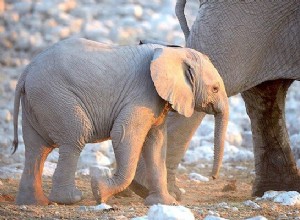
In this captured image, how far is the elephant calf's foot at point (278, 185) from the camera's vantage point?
644 centimetres

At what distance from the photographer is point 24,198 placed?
5469mm

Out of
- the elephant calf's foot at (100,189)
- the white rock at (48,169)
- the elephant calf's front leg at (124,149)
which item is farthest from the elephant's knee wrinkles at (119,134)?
the white rock at (48,169)

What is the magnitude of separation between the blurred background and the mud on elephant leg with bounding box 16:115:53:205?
3022 mm

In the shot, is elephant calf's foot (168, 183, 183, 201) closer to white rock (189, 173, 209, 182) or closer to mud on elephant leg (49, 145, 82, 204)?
mud on elephant leg (49, 145, 82, 204)

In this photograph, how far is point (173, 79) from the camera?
5.34 meters

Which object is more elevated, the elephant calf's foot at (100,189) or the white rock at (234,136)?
the elephant calf's foot at (100,189)

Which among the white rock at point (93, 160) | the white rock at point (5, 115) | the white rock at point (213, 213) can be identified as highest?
the white rock at point (213, 213)

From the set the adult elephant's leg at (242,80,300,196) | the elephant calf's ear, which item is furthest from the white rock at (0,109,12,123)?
the elephant calf's ear

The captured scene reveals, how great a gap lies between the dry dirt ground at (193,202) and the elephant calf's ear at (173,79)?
49 centimetres

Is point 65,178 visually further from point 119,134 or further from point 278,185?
point 278,185

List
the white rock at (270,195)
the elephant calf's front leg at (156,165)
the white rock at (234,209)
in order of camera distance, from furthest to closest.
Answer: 1. the white rock at (270,195)
2. the elephant calf's front leg at (156,165)
3. the white rock at (234,209)

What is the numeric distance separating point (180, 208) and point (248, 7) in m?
1.87

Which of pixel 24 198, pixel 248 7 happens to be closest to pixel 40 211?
pixel 24 198

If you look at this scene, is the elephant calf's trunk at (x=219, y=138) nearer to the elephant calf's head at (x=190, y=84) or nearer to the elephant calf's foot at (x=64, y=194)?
the elephant calf's head at (x=190, y=84)
